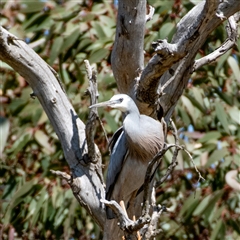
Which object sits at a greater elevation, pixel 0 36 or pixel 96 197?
pixel 0 36

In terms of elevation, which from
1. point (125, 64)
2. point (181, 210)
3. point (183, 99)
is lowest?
point (181, 210)

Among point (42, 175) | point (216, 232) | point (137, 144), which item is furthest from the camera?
point (42, 175)

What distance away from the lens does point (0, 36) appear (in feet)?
8.15

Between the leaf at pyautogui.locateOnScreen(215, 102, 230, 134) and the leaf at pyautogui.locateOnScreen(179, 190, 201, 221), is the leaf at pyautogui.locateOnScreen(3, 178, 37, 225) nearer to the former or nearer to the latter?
the leaf at pyautogui.locateOnScreen(179, 190, 201, 221)

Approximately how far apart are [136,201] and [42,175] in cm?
96

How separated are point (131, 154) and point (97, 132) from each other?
0.79m

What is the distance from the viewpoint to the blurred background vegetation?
3338 mm

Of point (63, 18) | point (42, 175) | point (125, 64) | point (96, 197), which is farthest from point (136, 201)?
point (63, 18)

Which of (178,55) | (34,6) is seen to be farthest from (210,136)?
(178,55)

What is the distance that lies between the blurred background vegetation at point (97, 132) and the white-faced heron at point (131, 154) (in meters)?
0.52

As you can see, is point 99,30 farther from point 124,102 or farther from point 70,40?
point 124,102

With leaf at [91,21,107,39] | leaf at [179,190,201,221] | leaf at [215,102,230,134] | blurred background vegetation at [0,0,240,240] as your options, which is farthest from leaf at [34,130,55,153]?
leaf at [215,102,230,134]

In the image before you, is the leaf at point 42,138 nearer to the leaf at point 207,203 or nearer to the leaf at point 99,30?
the leaf at point 99,30

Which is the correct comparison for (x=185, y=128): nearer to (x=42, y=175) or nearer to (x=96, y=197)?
(x=42, y=175)
